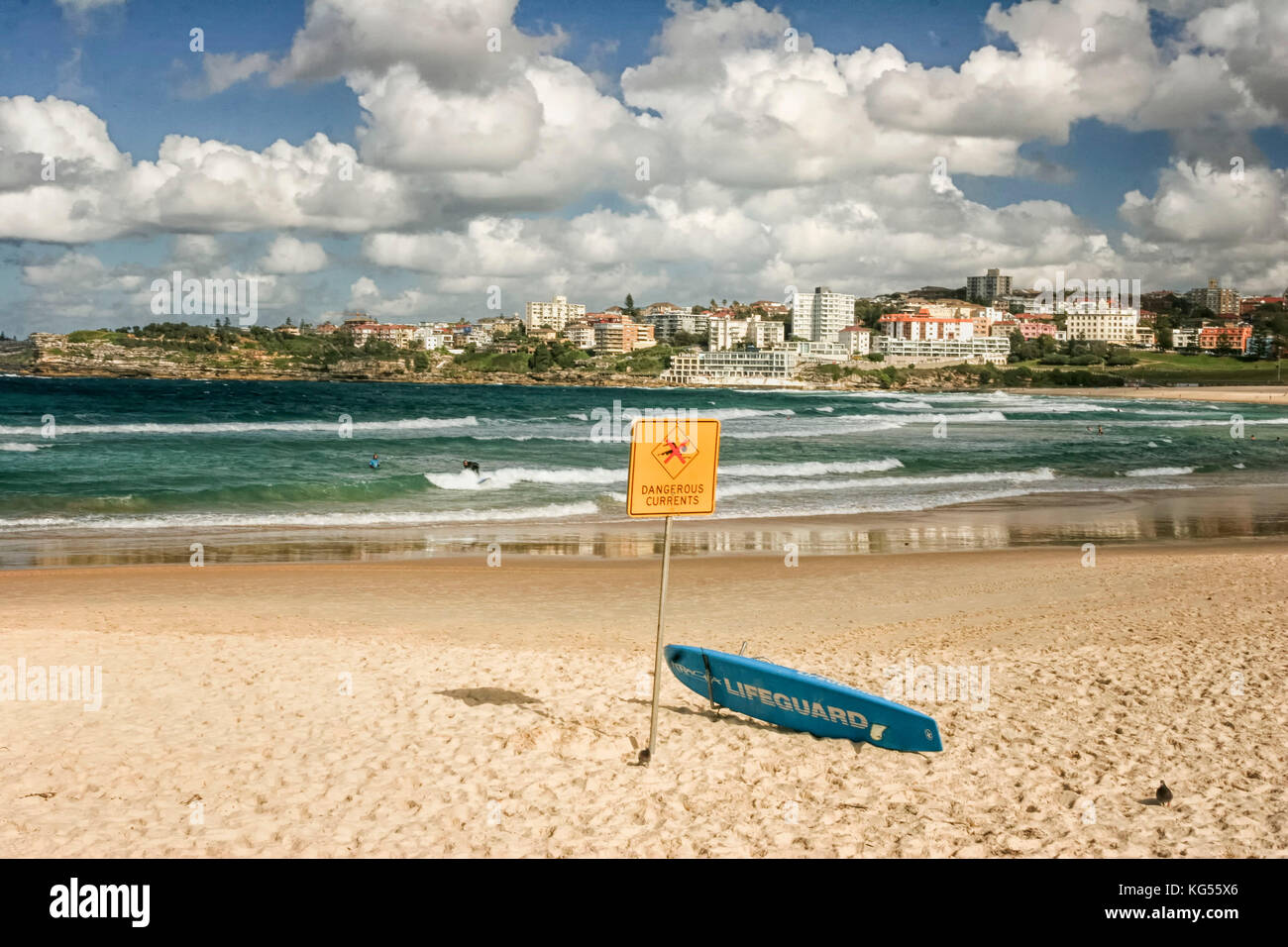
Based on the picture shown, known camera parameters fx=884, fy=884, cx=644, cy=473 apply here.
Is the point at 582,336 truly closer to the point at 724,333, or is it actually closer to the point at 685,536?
the point at 724,333

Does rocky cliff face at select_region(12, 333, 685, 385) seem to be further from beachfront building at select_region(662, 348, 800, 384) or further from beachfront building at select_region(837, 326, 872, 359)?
beachfront building at select_region(837, 326, 872, 359)

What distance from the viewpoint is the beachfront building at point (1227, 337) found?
484 feet

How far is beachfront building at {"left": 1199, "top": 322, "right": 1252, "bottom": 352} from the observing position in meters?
148

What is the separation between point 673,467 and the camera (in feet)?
18.6

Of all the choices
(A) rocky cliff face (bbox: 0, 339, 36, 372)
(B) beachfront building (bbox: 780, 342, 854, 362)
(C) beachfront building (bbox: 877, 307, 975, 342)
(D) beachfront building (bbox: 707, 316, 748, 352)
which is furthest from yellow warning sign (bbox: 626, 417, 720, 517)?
(C) beachfront building (bbox: 877, 307, 975, 342)

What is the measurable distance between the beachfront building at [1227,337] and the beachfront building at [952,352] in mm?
32350

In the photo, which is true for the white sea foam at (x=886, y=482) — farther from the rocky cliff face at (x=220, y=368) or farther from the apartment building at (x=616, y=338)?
the apartment building at (x=616, y=338)

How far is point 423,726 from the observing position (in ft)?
22.4

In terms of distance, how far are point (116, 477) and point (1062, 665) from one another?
82.1 ft

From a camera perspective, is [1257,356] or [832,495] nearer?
[832,495]

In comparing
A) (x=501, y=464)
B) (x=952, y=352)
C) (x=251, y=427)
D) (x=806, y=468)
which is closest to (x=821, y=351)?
(x=952, y=352)

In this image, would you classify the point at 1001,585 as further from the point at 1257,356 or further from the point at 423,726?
the point at 1257,356
